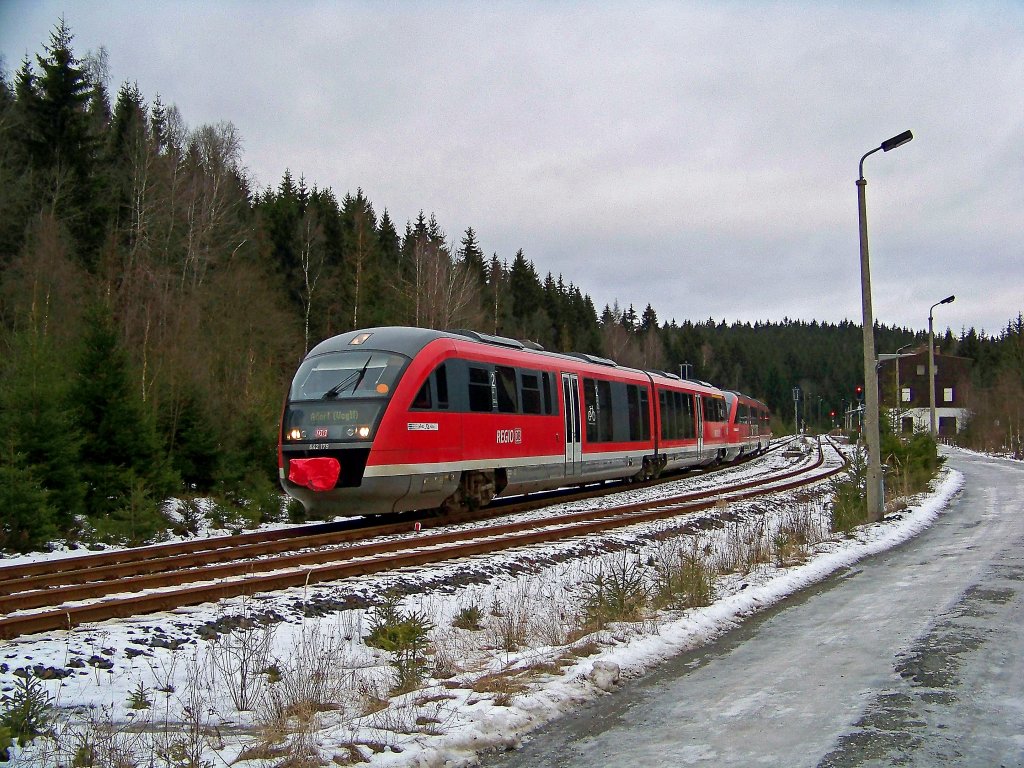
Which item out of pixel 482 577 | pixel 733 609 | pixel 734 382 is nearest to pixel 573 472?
pixel 482 577

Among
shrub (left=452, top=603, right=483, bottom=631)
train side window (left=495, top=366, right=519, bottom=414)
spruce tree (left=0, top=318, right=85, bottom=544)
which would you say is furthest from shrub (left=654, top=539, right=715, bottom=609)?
spruce tree (left=0, top=318, right=85, bottom=544)

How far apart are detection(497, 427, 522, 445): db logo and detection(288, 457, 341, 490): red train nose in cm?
392

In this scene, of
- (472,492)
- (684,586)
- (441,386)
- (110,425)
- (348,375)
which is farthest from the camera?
(110,425)

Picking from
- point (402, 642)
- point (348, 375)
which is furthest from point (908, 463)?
point (402, 642)

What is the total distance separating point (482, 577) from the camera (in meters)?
9.84

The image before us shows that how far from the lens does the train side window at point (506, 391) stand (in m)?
16.4

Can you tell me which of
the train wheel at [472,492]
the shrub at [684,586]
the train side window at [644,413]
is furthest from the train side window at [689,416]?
the shrub at [684,586]

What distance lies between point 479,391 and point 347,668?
9.40 meters

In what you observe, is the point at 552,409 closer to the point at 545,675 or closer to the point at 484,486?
the point at 484,486

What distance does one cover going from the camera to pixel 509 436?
16594mm

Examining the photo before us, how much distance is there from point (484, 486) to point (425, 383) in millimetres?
2894

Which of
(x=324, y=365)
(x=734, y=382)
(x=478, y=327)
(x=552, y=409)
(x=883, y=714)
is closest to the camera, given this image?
(x=883, y=714)

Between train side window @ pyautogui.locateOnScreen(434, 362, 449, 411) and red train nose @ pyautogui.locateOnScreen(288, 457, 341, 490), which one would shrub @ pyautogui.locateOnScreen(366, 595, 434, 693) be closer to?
red train nose @ pyautogui.locateOnScreen(288, 457, 341, 490)

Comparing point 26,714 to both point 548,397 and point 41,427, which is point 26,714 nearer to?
point 41,427
